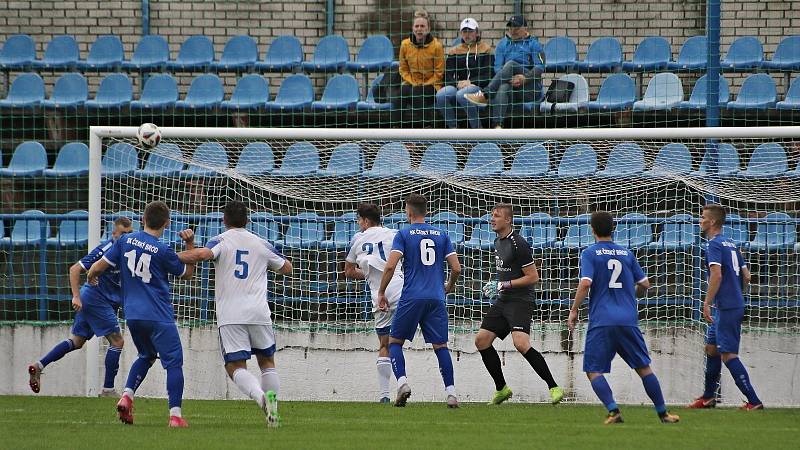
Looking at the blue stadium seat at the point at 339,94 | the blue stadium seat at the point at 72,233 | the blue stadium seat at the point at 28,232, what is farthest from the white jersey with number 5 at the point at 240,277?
the blue stadium seat at the point at 339,94

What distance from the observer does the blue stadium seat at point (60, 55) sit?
57.3ft

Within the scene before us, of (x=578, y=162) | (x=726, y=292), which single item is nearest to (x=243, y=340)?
(x=726, y=292)

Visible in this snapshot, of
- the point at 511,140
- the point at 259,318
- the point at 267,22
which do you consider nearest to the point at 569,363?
the point at 511,140

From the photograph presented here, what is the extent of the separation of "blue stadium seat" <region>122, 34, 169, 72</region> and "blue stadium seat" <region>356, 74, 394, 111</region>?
3.29 meters

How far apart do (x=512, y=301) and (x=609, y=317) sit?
7.84 feet

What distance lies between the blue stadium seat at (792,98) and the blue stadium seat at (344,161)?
18.6ft

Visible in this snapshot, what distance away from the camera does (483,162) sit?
14.1 metres

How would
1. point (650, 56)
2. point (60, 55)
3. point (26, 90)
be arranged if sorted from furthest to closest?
point (60, 55), point (26, 90), point (650, 56)

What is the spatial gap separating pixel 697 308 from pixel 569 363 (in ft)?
5.00

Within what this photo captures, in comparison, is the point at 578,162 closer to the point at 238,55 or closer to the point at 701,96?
the point at 701,96

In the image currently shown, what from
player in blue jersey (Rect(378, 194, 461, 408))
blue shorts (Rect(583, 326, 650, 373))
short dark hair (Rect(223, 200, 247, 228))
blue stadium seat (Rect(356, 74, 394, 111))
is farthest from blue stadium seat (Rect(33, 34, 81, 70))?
blue shorts (Rect(583, 326, 650, 373))

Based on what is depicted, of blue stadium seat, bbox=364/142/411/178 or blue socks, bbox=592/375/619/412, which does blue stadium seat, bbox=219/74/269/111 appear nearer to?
blue stadium seat, bbox=364/142/411/178

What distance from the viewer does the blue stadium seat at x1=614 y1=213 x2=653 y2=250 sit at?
13.0 m

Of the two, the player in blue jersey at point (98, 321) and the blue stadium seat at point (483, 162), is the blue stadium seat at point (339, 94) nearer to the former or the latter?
the blue stadium seat at point (483, 162)
